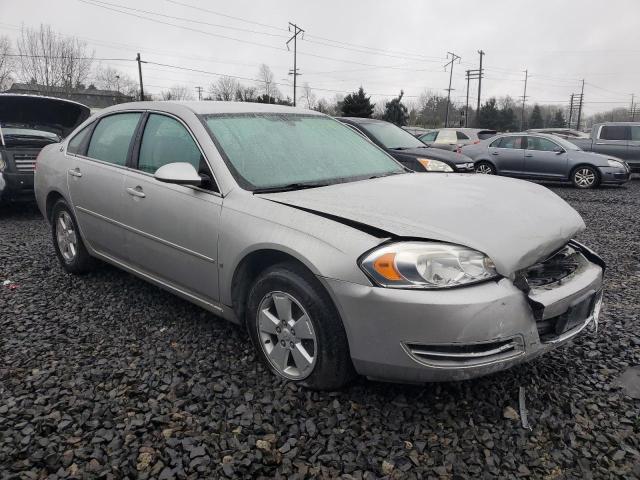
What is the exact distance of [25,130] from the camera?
7.33 meters

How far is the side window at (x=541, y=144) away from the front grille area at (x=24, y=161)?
11226mm

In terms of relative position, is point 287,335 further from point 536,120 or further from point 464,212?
point 536,120

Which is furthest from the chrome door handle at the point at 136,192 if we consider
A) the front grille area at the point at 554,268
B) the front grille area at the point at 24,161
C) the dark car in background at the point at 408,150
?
the dark car in background at the point at 408,150

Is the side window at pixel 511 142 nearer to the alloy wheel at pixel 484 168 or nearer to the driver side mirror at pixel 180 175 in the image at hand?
the alloy wheel at pixel 484 168

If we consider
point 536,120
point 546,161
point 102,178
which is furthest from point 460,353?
point 536,120

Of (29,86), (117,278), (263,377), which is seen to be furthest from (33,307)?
(29,86)

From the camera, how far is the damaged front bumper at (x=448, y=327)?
6.72ft

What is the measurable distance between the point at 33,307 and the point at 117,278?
0.77 metres

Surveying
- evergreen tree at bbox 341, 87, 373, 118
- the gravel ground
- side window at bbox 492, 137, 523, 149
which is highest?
evergreen tree at bbox 341, 87, 373, 118

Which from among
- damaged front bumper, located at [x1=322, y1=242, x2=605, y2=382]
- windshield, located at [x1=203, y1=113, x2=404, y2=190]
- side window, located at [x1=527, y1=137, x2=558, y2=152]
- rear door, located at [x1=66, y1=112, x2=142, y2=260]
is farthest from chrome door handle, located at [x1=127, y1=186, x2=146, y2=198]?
side window, located at [x1=527, y1=137, x2=558, y2=152]

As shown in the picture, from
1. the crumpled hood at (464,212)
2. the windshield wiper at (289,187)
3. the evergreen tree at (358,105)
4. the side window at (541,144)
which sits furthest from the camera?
the evergreen tree at (358,105)

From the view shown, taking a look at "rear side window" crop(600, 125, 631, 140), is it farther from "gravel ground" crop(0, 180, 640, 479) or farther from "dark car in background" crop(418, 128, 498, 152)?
"gravel ground" crop(0, 180, 640, 479)

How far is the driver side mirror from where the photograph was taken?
2770 millimetres

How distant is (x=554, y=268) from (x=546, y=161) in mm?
11005
